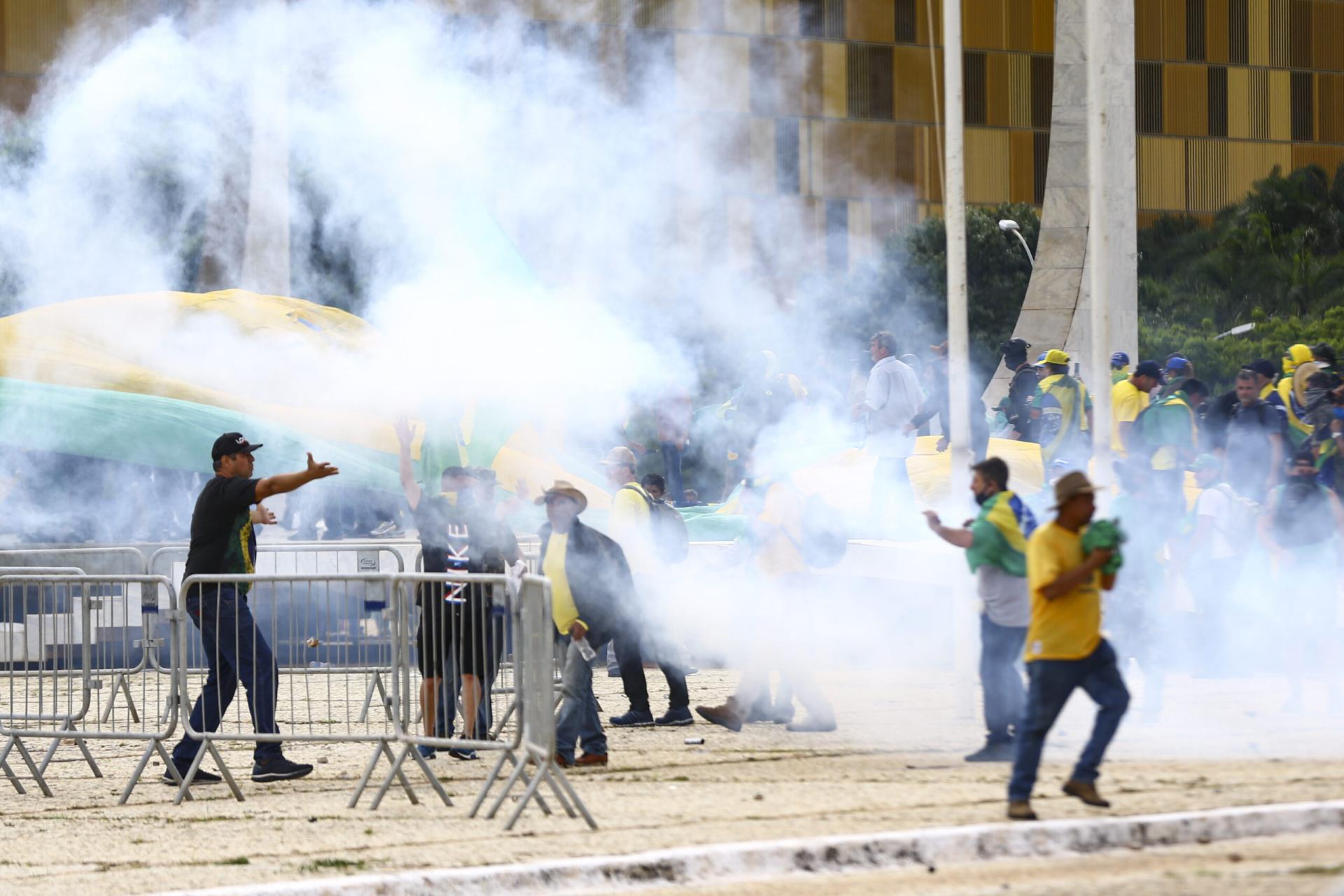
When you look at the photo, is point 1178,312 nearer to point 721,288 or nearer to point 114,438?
point 721,288

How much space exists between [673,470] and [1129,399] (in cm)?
475

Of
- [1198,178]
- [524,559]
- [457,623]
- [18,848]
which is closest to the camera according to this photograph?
[18,848]

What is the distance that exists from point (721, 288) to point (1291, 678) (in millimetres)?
11831

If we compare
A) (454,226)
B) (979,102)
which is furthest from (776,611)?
(979,102)

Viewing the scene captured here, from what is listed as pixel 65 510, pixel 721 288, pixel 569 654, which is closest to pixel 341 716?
pixel 569 654

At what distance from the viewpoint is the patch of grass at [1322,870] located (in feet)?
19.5

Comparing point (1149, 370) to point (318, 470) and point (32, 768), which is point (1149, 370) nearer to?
point (318, 470)

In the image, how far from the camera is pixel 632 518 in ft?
36.8

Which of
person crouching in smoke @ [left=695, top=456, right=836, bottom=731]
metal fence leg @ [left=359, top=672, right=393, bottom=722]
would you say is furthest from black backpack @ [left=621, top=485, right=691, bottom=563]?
metal fence leg @ [left=359, top=672, right=393, bottom=722]

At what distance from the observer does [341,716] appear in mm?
11359

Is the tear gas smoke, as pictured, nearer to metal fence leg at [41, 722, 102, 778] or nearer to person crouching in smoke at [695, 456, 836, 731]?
person crouching in smoke at [695, 456, 836, 731]

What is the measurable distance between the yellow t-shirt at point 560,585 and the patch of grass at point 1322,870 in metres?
4.22

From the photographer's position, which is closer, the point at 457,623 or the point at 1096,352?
the point at 457,623

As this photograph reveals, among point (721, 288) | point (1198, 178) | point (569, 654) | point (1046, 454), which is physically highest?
point (1198, 178)
